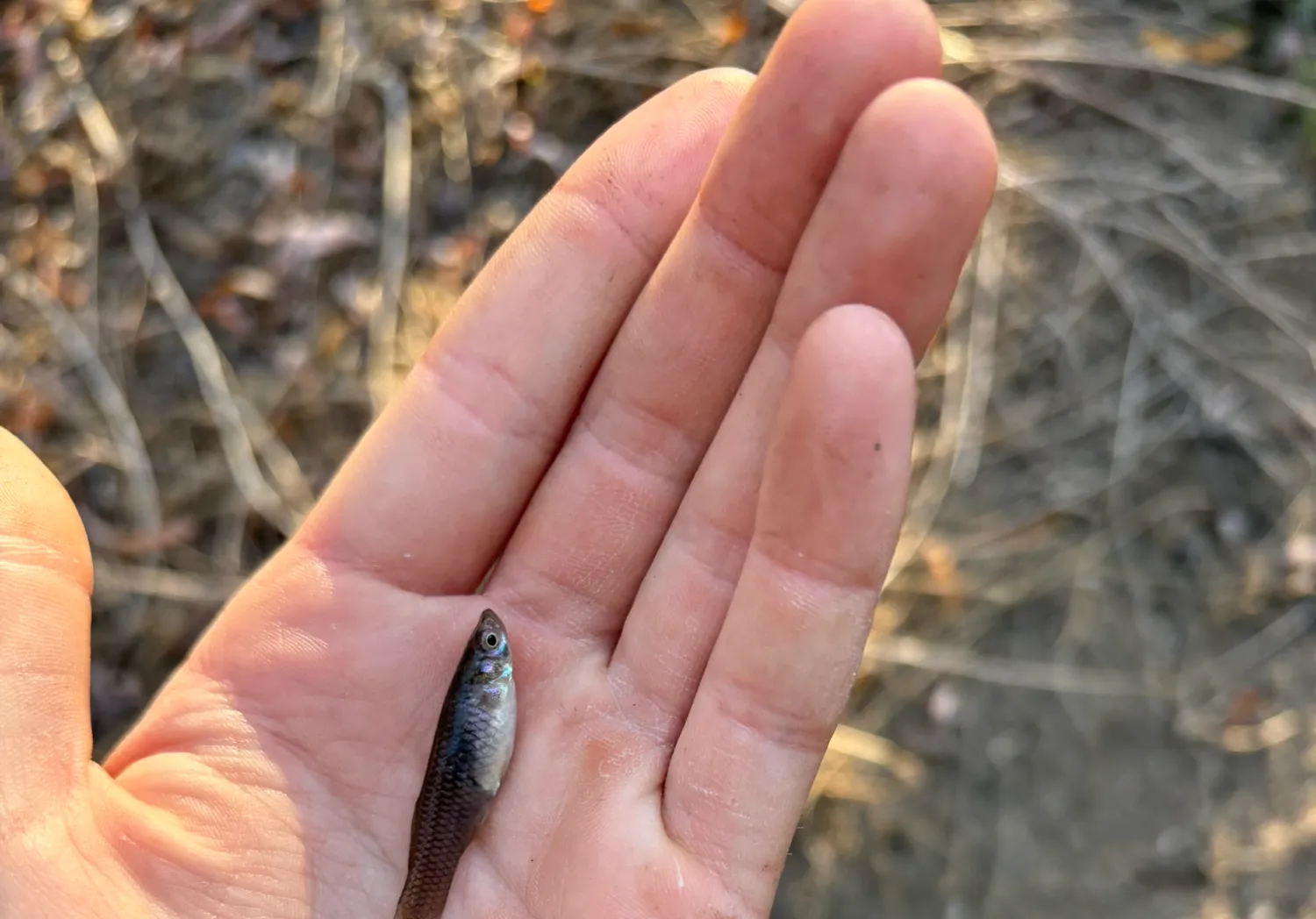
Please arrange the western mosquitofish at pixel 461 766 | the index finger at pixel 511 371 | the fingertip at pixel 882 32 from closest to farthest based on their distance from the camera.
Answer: the fingertip at pixel 882 32, the western mosquitofish at pixel 461 766, the index finger at pixel 511 371

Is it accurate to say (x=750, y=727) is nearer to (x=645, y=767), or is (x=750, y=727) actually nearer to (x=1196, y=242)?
(x=645, y=767)

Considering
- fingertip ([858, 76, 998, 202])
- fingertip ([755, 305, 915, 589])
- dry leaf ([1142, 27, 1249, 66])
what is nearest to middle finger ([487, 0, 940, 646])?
fingertip ([858, 76, 998, 202])

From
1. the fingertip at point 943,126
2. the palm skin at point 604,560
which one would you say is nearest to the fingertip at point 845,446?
the palm skin at point 604,560

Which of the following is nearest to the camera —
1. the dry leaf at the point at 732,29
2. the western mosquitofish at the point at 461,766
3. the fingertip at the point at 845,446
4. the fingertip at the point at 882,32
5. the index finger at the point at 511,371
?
the fingertip at the point at 845,446

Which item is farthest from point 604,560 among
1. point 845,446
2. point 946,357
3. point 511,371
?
point 946,357

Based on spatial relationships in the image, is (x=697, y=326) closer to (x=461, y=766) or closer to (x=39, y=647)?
(x=461, y=766)

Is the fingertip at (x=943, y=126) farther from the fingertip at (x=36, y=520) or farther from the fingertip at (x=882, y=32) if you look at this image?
the fingertip at (x=36, y=520)

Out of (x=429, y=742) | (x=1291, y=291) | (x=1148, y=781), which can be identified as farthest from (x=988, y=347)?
(x=429, y=742)

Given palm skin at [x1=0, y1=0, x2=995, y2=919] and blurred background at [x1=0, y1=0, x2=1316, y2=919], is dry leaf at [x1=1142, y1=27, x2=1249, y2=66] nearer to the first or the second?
blurred background at [x1=0, y1=0, x2=1316, y2=919]
